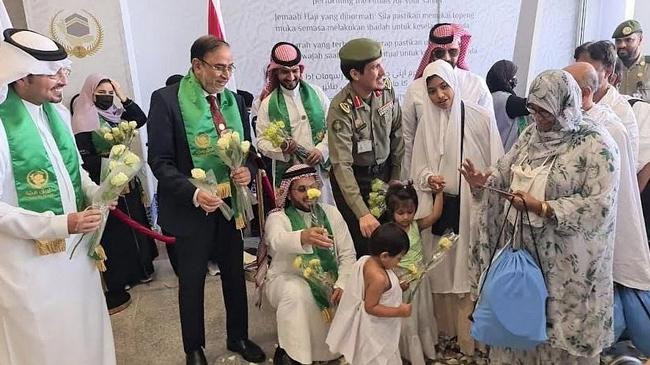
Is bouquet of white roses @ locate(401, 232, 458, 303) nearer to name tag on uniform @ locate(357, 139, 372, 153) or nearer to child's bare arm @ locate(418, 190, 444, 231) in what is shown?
child's bare arm @ locate(418, 190, 444, 231)

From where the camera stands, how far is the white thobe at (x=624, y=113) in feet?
8.17

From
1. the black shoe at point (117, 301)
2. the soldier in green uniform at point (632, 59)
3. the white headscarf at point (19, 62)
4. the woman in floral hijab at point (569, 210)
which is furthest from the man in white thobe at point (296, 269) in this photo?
the soldier in green uniform at point (632, 59)

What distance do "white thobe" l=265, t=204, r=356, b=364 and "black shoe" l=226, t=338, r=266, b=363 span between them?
0.28 metres

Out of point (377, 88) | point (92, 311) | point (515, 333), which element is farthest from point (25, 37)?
point (515, 333)

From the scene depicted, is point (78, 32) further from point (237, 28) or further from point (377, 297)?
point (377, 297)

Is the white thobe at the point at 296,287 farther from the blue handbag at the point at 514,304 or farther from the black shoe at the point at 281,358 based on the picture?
the blue handbag at the point at 514,304

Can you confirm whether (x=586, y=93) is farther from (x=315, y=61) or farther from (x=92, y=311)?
(x=315, y=61)

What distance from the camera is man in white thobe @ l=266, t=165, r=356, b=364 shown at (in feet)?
8.28

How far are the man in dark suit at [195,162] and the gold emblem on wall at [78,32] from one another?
83.3 inches

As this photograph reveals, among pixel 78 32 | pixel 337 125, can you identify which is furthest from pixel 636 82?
pixel 78 32

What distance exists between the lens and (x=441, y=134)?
2641 mm

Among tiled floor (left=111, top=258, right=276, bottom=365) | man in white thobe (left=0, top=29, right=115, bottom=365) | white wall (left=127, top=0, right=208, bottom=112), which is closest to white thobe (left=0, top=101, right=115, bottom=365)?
man in white thobe (left=0, top=29, right=115, bottom=365)

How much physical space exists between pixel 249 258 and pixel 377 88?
211 cm

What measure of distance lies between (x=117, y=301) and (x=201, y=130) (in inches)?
69.6
